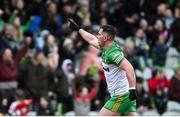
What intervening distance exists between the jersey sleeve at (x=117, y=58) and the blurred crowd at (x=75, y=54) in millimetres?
5171

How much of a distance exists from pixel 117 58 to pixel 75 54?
22.4 feet

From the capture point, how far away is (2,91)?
16.6 metres

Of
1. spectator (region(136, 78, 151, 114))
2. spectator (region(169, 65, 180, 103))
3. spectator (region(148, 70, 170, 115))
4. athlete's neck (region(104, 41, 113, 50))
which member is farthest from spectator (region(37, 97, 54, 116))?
athlete's neck (region(104, 41, 113, 50))

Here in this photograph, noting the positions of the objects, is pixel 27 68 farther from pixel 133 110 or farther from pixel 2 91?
pixel 133 110

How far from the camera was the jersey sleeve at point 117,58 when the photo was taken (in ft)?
37.7

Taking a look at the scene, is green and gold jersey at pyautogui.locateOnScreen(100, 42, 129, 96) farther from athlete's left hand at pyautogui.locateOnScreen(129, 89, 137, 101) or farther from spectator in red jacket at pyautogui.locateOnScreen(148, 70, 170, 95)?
spectator in red jacket at pyautogui.locateOnScreen(148, 70, 170, 95)

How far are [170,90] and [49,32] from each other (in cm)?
326

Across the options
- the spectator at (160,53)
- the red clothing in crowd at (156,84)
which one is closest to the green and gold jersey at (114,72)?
the red clothing in crowd at (156,84)

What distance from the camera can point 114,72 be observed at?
1177 centimetres

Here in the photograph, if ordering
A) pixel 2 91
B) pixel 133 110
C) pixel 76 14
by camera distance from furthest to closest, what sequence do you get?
pixel 76 14 < pixel 2 91 < pixel 133 110

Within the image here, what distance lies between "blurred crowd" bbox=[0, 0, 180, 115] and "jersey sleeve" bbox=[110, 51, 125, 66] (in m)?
5.17

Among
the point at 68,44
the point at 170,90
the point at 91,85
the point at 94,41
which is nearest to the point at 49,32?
the point at 68,44

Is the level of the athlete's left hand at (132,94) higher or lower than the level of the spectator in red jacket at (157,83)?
lower

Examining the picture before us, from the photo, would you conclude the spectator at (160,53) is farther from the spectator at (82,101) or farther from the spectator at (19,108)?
the spectator at (19,108)
